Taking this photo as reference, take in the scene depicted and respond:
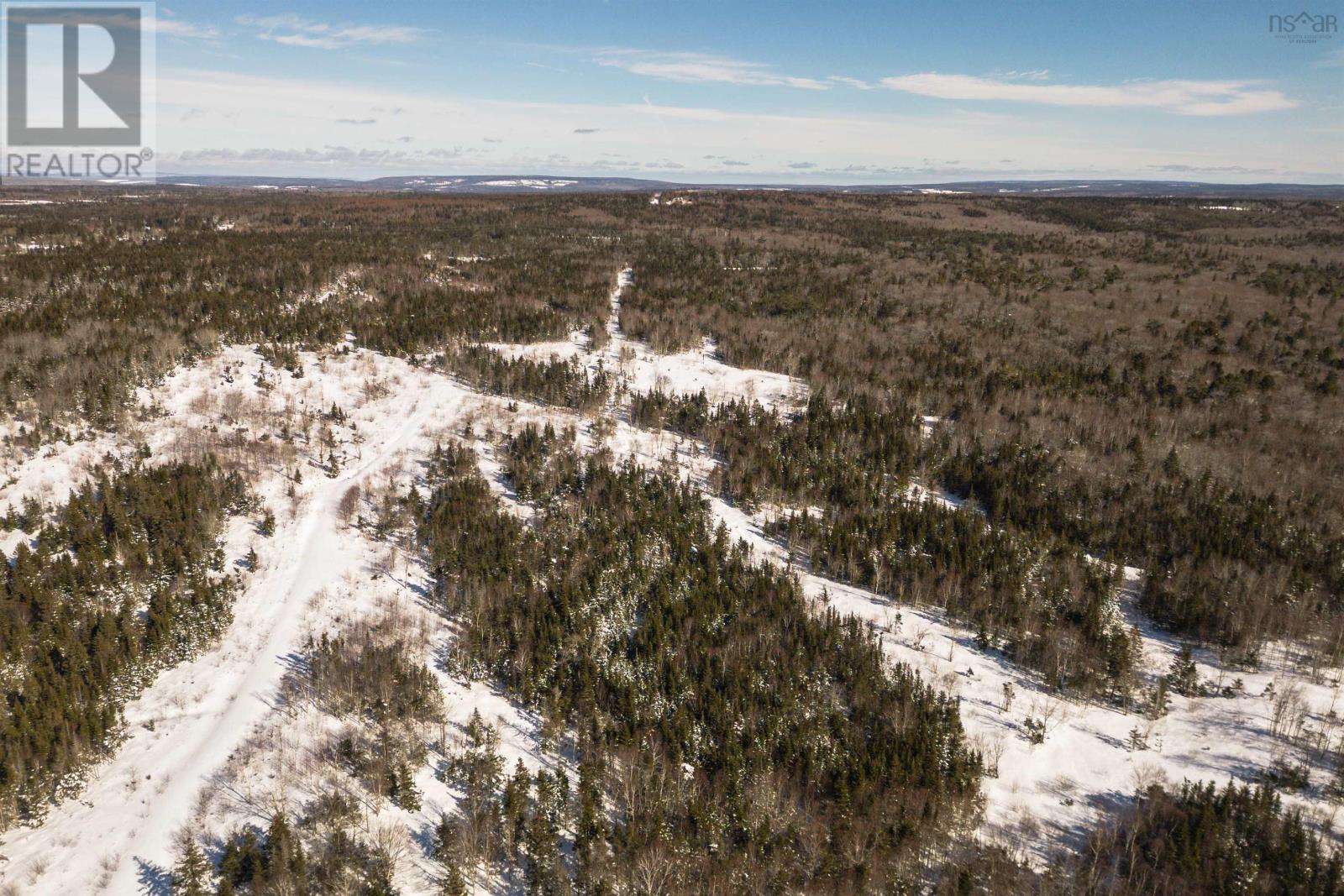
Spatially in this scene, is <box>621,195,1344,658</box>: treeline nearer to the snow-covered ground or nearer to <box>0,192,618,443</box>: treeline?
the snow-covered ground

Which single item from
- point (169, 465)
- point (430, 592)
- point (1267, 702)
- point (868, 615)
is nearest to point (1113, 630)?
point (1267, 702)

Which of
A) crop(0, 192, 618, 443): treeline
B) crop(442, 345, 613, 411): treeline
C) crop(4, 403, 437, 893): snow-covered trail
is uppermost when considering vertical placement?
crop(0, 192, 618, 443): treeline

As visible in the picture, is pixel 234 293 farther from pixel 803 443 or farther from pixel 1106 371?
pixel 1106 371

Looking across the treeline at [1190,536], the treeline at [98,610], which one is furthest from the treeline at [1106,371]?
the treeline at [98,610]

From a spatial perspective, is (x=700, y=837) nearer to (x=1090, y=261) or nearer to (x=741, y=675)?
(x=741, y=675)

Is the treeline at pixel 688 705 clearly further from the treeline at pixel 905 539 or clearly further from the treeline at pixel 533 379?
the treeline at pixel 533 379

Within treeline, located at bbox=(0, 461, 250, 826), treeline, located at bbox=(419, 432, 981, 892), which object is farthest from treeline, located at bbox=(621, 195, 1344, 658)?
treeline, located at bbox=(0, 461, 250, 826)
